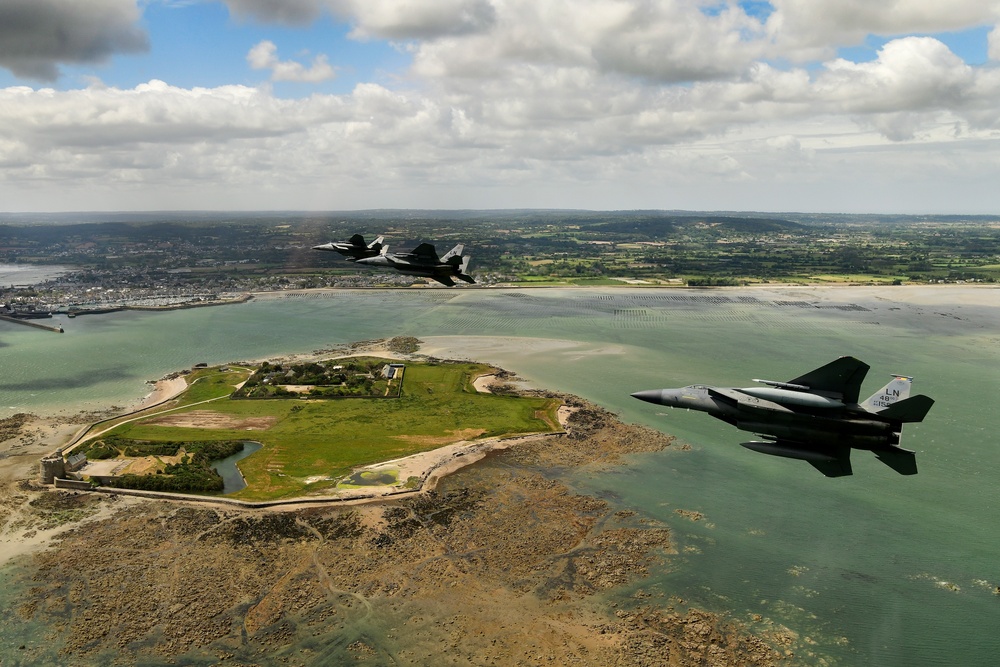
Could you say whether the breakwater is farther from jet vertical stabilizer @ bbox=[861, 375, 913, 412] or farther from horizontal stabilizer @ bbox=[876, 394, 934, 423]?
horizontal stabilizer @ bbox=[876, 394, 934, 423]

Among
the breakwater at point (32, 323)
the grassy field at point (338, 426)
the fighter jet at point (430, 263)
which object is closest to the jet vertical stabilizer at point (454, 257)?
the fighter jet at point (430, 263)

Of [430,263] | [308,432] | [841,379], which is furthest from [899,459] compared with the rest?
[308,432]

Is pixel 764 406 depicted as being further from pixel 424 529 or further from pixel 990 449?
pixel 990 449

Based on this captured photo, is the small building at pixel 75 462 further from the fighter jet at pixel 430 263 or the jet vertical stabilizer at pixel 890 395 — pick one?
the jet vertical stabilizer at pixel 890 395

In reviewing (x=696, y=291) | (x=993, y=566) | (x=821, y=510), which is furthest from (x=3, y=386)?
(x=696, y=291)

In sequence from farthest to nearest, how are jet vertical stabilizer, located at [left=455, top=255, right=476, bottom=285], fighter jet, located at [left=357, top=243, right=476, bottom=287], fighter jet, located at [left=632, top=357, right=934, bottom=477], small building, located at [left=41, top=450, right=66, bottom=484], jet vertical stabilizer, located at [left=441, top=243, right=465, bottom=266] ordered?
small building, located at [left=41, top=450, right=66, bottom=484] < jet vertical stabilizer, located at [left=455, top=255, right=476, bottom=285] < jet vertical stabilizer, located at [left=441, top=243, right=465, bottom=266] < fighter jet, located at [left=357, top=243, right=476, bottom=287] < fighter jet, located at [left=632, top=357, right=934, bottom=477]

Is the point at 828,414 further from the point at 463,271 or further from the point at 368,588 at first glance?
the point at 368,588

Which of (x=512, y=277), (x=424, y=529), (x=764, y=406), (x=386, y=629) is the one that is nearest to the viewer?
(x=764, y=406)

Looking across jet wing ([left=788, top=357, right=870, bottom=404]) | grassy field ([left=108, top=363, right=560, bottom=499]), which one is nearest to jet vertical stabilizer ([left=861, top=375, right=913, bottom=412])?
jet wing ([left=788, top=357, right=870, bottom=404])
